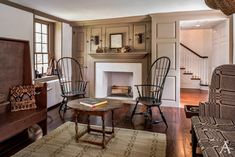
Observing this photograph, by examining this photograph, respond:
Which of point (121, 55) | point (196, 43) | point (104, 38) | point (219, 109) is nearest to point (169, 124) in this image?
point (219, 109)

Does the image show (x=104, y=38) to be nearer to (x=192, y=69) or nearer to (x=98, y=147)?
(x=98, y=147)

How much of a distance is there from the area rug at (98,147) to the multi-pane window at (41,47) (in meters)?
2.29

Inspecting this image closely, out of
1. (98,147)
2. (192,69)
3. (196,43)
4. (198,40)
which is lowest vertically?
(98,147)

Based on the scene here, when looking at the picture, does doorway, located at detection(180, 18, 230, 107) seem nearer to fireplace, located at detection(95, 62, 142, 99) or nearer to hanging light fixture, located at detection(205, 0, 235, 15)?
fireplace, located at detection(95, 62, 142, 99)

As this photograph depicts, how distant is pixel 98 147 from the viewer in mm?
2586

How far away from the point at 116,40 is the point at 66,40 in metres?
1.36

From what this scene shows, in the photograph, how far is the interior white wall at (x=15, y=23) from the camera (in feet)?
11.4

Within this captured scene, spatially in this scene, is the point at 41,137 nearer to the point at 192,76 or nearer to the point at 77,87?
the point at 77,87

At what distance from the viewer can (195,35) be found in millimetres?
8023

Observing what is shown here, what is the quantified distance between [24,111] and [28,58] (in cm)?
102

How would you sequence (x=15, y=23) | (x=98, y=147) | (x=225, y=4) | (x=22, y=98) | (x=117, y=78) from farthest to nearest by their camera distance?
(x=117, y=78) → (x=15, y=23) → (x=22, y=98) → (x=98, y=147) → (x=225, y=4)

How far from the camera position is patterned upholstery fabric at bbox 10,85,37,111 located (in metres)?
3.11

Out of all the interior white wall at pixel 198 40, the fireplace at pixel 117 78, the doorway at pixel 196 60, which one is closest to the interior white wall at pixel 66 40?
the fireplace at pixel 117 78

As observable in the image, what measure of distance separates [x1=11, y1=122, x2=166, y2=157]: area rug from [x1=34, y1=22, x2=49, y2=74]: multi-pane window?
2286 mm
